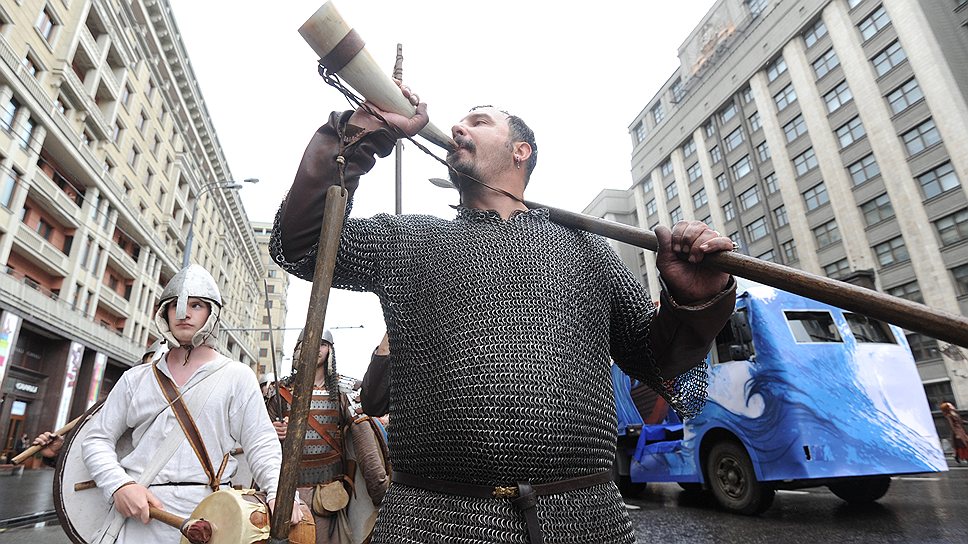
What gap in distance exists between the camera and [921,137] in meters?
24.2

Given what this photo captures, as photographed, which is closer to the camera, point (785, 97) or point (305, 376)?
point (305, 376)

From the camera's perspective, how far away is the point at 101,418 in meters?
2.42

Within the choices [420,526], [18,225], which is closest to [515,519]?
[420,526]

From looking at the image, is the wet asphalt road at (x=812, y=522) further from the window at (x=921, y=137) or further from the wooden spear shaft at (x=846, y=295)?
the window at (x=921, y=137)

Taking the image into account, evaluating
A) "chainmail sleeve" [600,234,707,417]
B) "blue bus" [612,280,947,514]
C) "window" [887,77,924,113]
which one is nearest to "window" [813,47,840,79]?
"window" [887,77,924,113]

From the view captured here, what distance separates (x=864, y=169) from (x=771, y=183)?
20.1 ft

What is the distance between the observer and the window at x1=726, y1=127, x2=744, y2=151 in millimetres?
35281

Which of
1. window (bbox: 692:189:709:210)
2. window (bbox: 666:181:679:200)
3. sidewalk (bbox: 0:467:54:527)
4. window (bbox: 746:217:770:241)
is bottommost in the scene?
sidewalk (bbox: 0:467:54:527)

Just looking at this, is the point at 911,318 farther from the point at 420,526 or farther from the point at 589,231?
the point at 420,526

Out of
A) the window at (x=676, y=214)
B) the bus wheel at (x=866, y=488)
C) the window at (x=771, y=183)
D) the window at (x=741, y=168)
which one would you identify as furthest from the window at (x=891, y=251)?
the bus wheel at (x=866, y=488)

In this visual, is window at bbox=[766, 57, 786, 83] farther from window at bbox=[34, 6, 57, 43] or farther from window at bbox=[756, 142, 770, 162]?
window at bbox=[34, 6, 57, 43]

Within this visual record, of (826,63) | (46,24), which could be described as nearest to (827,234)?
(826,63)

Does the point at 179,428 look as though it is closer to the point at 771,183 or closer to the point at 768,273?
the point at 768,273

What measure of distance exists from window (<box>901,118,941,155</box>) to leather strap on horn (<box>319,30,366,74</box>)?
1182 inches
